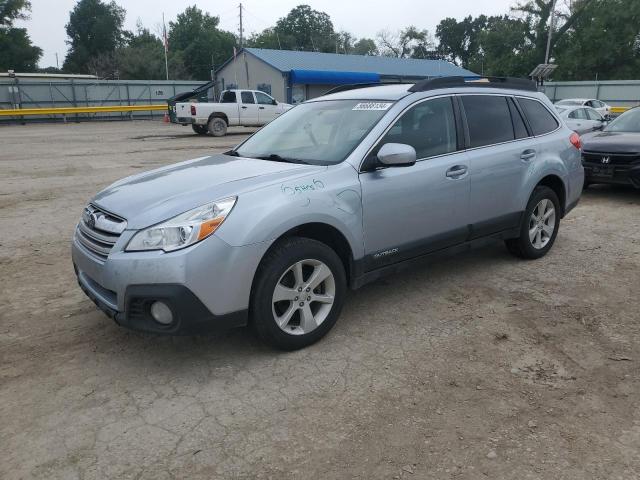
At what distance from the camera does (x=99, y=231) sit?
3.40 meters

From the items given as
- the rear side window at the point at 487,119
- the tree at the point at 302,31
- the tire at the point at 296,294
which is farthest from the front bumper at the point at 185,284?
the tree at the point at 302,31

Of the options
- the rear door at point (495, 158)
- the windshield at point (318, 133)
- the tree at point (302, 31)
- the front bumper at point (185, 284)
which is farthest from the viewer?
the tree at point (302, 31)

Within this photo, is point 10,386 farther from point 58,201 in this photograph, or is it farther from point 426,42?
point 426,42

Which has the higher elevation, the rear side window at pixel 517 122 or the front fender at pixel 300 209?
the rear side window at pixel 517 122

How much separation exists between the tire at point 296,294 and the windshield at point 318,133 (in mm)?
761

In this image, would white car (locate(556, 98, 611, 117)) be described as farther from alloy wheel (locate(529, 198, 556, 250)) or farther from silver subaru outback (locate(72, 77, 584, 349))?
silver subaru outback (locate(72, 77, 584, 349))

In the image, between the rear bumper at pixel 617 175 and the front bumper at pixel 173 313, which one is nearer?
the front bumper at pixel 173 313

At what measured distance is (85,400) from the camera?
3006 mm

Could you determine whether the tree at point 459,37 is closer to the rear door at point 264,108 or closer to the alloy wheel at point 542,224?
the rear door at point 264,108

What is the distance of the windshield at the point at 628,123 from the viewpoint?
29.8 feet

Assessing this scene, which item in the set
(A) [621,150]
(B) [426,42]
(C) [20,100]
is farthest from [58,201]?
(B) [426,42]

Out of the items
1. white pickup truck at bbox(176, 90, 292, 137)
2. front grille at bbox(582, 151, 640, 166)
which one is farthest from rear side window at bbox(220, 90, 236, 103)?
front grille at bbox(582, 151, 640, 166)

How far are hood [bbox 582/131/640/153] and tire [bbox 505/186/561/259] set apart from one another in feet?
11.5

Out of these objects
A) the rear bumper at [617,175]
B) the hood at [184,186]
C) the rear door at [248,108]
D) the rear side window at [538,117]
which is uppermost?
the rear door at [248,108]
